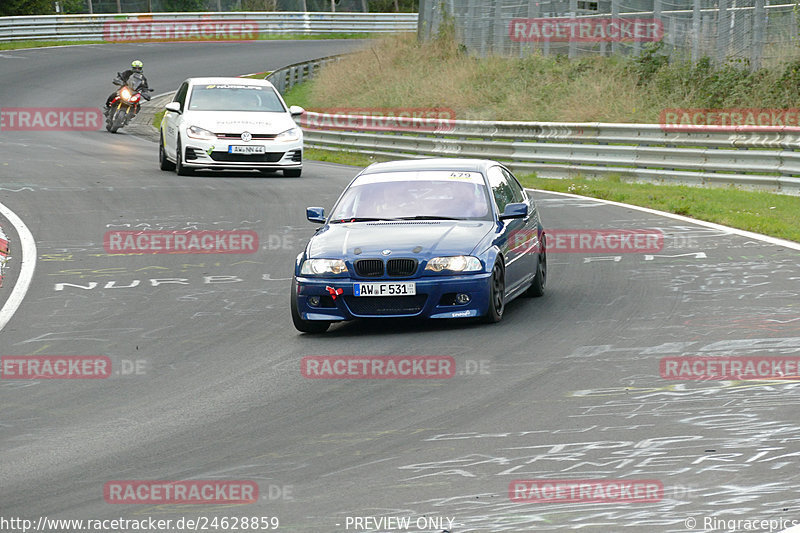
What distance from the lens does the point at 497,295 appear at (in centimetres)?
1068

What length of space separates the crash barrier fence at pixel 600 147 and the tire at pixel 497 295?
991cm

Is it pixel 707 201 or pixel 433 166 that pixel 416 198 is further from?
pixel 707 201

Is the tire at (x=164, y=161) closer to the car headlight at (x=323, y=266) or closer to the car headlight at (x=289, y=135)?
the car headlight at (x=289, y=135)

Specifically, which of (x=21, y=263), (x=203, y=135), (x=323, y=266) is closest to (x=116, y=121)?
(x=203, y=135)

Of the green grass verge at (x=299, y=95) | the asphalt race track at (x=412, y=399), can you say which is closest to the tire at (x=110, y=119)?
the green grass verge at (x=299, y=95)

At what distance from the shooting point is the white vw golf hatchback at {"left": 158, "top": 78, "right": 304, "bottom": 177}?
2303 cm

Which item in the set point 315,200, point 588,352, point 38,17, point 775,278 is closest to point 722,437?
point 588,352

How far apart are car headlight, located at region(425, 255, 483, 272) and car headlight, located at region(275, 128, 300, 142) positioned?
520 inches

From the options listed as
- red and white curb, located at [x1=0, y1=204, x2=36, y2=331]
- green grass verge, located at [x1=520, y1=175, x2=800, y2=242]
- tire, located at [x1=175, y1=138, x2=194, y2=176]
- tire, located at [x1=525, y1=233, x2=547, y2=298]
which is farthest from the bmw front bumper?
tire, located at [x1=175, y1=138, x2=194, y2=176]

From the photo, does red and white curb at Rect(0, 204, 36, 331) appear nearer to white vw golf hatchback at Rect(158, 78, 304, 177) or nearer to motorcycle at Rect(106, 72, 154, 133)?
white vw golf hatchback at Rect(158, 78, 304, 177)

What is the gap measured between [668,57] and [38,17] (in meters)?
33.7

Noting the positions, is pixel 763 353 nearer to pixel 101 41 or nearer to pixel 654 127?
pixel 654 127

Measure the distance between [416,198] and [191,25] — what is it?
50247 mm

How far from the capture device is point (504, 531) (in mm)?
5500
